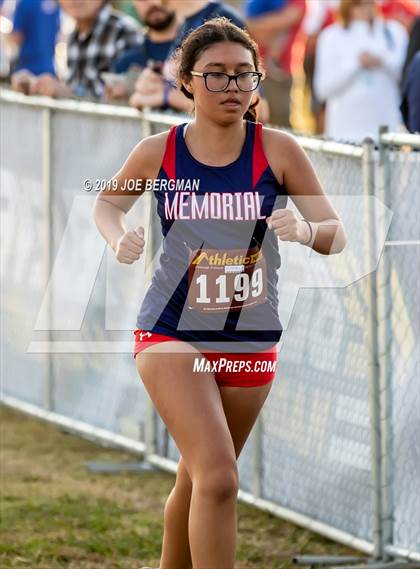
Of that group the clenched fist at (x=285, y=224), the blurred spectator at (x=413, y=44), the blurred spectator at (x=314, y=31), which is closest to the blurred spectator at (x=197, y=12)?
the blurred spectator at (x=413, y=44)

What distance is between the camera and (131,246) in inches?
179

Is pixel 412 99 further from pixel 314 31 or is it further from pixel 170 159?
pixel 314 31

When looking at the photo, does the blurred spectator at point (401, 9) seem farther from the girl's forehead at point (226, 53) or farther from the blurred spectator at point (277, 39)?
the girl's forehead at point (226, 53)

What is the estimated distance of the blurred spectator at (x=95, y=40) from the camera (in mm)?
9336

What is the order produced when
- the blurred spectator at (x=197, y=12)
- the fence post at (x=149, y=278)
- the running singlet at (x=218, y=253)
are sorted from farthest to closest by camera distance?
the fence post at (x=149, y=278)
the blurred spectator at (x=197, y=12)
the running singlet at (x=218, y=253)

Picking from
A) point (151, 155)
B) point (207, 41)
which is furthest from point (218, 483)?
point (207, 41)

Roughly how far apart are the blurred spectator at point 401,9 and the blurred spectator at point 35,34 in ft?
9.70

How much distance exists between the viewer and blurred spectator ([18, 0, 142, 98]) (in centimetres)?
934

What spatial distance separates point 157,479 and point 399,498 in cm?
192

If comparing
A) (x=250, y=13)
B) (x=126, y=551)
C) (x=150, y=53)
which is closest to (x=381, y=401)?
(x=126, y=551)

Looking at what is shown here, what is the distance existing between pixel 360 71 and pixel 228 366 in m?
5.79

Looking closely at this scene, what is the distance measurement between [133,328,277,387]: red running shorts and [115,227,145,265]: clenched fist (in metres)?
0.28

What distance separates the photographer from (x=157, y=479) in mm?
7715

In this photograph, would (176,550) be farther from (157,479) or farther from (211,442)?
(157,479)
